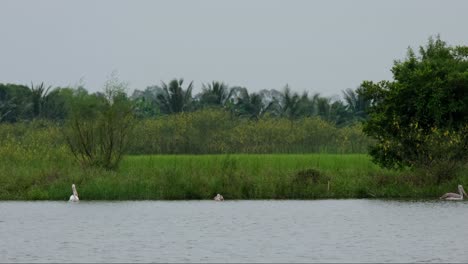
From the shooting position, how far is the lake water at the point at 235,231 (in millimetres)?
16781

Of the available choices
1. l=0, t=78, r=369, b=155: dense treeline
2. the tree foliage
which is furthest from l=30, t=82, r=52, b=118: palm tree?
the tree foliage

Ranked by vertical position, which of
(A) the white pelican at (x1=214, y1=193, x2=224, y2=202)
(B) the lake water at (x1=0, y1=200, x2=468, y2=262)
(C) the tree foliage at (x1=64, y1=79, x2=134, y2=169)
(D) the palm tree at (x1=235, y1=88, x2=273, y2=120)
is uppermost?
(D) the palm tree at (x1=235, y1=88, x2=273, y2=120)

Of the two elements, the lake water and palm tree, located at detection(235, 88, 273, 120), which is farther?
palm tree, located at detection(235, 88, 273, 120)

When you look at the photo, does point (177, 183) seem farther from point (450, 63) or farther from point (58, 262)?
point (58, 262)

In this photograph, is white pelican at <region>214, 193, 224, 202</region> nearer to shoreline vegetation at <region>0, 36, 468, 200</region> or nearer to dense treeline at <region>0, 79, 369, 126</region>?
shoreline vegetation at <region>0, 36, 468, 200</region>

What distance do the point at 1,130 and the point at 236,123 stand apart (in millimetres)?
16093

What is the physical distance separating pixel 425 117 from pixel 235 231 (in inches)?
540

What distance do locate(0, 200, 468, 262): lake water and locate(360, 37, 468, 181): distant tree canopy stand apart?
3.24m

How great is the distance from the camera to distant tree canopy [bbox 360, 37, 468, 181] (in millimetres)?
30578

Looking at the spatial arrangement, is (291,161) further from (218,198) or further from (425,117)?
(218,198)

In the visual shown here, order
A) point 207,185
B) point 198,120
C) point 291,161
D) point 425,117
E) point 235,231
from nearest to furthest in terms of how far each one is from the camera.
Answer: point 235,231
point 207,185
point 425,117
point 291,161
point 198,120

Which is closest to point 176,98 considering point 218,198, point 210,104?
point 210,104

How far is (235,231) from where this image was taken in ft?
69.1

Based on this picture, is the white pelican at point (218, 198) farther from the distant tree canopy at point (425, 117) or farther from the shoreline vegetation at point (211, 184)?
the distant tree canopy at point (425, 117)
